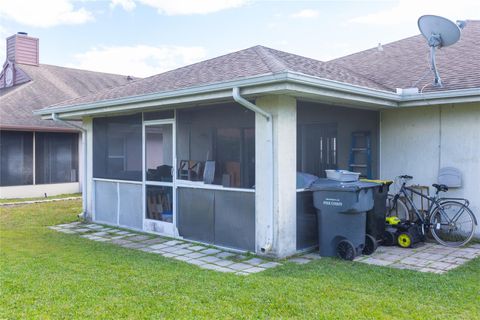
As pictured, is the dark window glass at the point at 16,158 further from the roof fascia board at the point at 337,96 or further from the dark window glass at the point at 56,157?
the roof fascia board at the point at 337,96

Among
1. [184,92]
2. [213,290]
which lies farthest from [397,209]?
[213,290]

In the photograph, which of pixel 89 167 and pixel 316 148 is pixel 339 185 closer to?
pixel 316 148

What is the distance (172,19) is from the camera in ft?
44.6

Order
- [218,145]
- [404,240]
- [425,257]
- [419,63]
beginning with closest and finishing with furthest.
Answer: [425,257] → [404,240] → [218,145] → [419,63]

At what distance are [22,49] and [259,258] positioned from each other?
16110 mm

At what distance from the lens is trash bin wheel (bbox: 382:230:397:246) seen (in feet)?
21.1

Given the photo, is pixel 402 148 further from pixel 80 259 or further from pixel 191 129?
pixel 80 259

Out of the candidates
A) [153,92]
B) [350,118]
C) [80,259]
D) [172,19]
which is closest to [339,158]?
[350,118]

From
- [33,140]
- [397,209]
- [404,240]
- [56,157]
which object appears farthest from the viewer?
[56,157]

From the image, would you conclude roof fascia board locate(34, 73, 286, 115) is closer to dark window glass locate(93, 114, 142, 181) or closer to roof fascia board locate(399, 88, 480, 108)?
dark window glass locate(93, 114, 142, 181)

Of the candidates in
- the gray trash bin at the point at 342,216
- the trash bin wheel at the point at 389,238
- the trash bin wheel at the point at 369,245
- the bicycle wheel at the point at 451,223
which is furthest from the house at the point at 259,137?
the trash bin wheel at the point at 389,238

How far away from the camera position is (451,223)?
22.0 feet

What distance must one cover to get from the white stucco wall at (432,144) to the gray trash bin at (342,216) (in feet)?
6.18

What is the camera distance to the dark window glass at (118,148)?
7.96m
